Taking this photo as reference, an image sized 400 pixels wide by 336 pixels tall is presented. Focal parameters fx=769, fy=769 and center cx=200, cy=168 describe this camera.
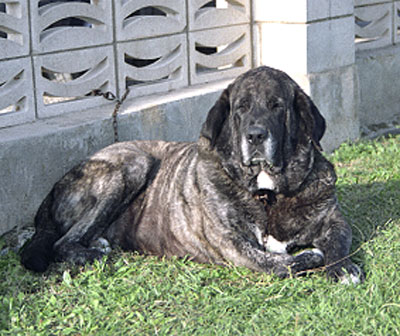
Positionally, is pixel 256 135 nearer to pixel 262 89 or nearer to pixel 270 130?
pixel 270 130

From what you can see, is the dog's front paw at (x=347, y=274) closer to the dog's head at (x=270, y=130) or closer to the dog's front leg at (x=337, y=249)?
the dog's front leg at (x=337, y=249)

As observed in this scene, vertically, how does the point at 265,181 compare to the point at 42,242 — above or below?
above

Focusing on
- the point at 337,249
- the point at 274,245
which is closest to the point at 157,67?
the point at 274,245

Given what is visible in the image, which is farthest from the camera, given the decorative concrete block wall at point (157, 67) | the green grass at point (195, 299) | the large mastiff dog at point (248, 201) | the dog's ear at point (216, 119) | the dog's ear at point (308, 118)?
the decorative concrete block wall at point (157, 67)

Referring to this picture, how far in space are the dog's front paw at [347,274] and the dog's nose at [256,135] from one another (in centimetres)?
93

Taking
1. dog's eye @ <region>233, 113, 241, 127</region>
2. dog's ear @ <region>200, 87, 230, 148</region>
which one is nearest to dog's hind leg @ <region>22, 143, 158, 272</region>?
dog's ear @ <region>200, 87, 230, 148</region>

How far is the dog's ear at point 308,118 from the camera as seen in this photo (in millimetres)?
5117

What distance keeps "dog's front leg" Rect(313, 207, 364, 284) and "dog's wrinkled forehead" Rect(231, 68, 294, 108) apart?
0.88 meters

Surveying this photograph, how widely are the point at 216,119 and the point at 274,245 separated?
3.07ft

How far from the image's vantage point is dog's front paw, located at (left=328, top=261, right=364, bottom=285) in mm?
4738

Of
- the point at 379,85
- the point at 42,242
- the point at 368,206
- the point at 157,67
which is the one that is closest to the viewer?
the point at 42,242

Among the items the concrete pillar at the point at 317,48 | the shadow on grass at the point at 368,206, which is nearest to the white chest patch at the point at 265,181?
the shadow on grass at the point at 368,206

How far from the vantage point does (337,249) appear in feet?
16.5

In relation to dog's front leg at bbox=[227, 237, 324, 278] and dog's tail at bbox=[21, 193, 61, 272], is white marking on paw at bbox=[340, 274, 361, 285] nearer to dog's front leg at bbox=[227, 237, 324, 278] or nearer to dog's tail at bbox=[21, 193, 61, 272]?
dog's front leg at bbox=[227, 237, 324, 278]
